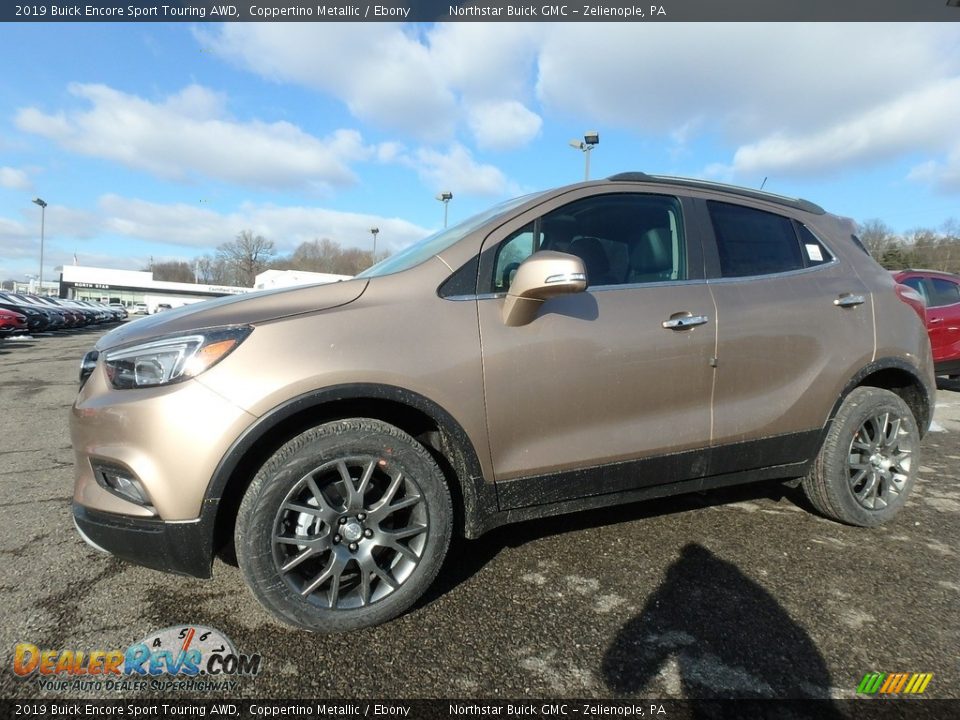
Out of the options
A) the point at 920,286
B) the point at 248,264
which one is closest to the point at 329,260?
the point at 248,264

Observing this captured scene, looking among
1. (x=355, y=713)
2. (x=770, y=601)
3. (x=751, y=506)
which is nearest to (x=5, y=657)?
(x=355, y=713)

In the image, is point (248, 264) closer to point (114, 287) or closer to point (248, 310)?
point (114, 287)

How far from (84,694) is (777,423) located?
3.08 metres

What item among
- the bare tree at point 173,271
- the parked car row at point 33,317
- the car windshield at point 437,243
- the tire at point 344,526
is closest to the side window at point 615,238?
the car windshield at point 437,243

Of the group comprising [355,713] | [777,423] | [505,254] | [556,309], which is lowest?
[355,713]

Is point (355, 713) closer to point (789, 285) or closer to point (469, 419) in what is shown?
point (469, 419)

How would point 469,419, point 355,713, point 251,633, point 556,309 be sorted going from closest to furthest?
point 355,713 < point 251,633 < point 469,419 < point 556,309

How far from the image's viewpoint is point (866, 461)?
10.3 feet

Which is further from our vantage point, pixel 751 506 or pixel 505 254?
pixel 751 506

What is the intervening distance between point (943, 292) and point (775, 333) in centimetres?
744

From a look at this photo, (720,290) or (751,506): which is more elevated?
(720,290)

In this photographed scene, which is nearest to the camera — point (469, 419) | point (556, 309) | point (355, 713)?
point (355, 713)

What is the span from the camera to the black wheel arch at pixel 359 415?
193cm

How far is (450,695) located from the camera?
1.75m
